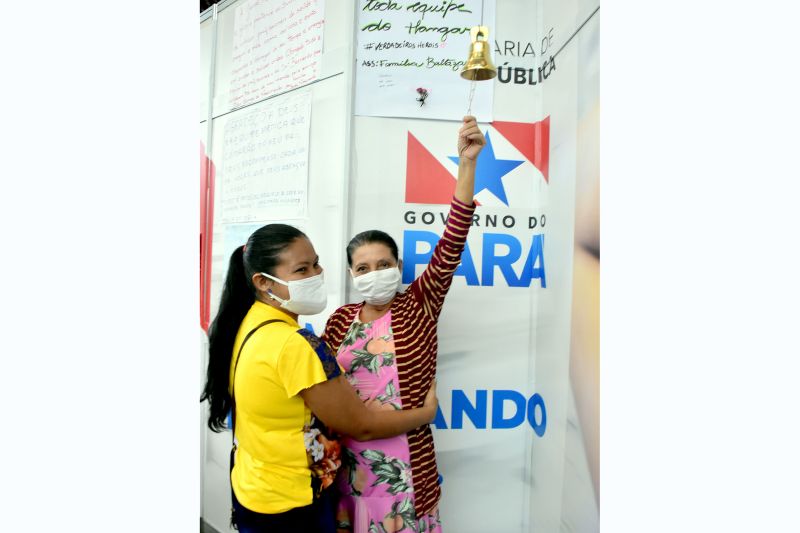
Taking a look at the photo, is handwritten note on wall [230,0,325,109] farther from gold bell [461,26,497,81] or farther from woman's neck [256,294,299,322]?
woman's neck [256,294,299,322]

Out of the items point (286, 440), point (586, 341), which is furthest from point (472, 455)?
point (286, 440)

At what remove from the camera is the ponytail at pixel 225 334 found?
124 cm

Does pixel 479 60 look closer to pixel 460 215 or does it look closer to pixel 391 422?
pixel 460 215

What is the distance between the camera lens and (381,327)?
1.47 m

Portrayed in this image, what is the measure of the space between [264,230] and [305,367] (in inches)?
14.9

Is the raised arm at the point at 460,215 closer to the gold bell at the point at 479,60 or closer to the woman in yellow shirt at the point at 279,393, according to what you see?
the gold bell at the point at 479,60

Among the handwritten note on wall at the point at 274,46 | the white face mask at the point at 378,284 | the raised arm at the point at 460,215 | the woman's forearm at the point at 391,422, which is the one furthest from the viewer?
the handwritten note on wall at the point at 274,46

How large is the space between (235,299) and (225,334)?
0.30 feet

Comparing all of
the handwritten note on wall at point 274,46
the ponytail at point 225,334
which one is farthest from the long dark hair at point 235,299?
the handwritten note on wall at point 274,46

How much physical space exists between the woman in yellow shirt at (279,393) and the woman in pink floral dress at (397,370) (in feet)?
0.43

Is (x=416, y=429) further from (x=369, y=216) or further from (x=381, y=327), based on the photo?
(x=369, y=216)

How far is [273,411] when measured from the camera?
110 cm

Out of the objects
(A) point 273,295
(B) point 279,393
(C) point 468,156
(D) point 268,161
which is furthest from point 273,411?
(D) point 268,161

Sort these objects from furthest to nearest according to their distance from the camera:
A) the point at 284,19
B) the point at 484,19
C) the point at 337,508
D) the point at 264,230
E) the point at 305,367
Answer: the point at 284,19
the point at 484,19
the point at 337,508
the point at 264,230
the point at 305,367
